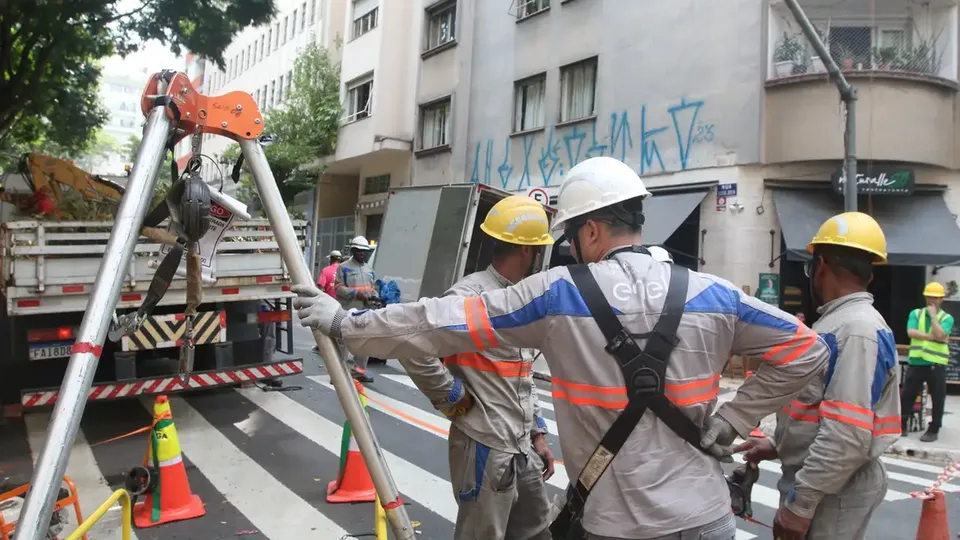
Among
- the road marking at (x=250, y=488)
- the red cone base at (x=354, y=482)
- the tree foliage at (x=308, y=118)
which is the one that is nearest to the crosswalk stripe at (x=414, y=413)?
the red cone base at (x=354, y=482)

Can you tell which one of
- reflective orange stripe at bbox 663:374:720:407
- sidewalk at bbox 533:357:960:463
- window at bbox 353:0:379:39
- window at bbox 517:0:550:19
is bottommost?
sidewalk at bbox 533:357:960:463

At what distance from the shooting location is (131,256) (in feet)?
6.73

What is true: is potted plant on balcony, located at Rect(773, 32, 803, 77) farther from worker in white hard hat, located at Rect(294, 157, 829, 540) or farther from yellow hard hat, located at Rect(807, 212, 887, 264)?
worker in white hard hat, located at Rect(294, 157, 829, 540)

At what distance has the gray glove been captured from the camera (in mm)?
1950

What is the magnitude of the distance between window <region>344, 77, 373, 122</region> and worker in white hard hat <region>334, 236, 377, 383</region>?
14.7m

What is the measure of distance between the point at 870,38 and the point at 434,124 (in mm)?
13186

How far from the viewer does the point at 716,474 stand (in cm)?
201

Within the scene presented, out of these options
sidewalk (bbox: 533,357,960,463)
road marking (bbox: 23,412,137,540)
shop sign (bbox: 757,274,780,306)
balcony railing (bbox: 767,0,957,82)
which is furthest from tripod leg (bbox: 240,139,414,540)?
balcony railing (bbox: 767,0,957,82)

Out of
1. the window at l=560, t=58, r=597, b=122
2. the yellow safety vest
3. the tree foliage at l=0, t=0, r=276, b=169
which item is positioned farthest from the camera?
the window at l=560, t=58, r=597, b=122

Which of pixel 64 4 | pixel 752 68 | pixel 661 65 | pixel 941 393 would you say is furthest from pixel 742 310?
pixel 661 65

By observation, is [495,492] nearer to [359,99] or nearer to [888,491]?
[888,491]

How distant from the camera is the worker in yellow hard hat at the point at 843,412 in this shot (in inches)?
96.2

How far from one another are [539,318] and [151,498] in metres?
4.06

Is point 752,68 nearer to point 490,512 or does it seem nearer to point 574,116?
point 574,116
